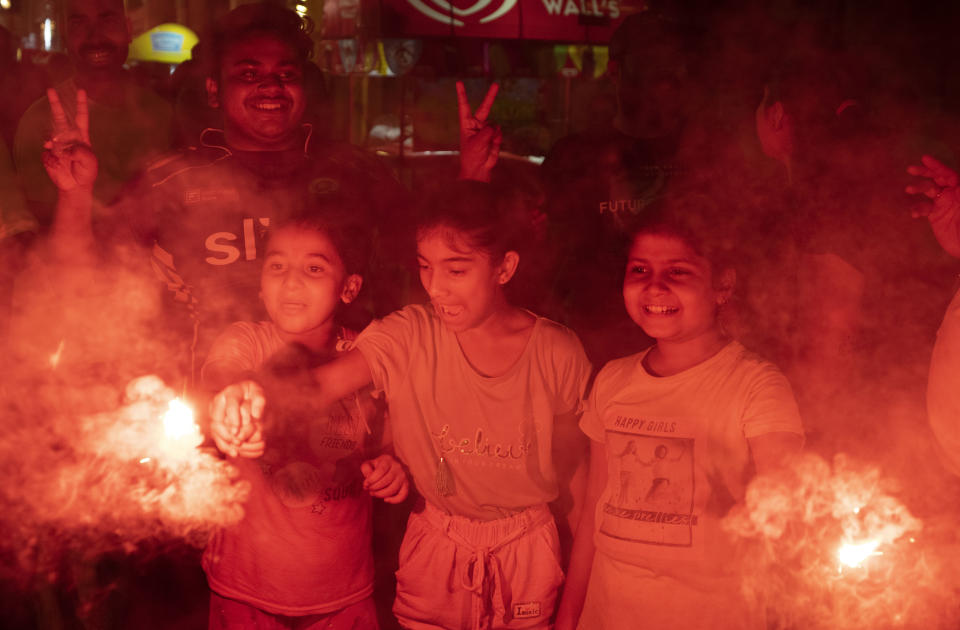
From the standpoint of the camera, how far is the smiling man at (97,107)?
2.92 m

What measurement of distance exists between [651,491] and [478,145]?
41.2 inches

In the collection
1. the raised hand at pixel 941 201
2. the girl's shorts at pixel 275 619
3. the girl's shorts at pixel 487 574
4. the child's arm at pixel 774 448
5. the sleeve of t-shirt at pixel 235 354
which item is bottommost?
the girl's shorts at pixel 275 619

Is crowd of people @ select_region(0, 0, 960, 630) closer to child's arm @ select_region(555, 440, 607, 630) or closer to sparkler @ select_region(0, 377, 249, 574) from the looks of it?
child's arm @ select_region(555, 440, 607, 630)

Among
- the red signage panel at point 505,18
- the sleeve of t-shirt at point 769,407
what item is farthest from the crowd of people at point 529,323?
the red signage panel at point 505,18

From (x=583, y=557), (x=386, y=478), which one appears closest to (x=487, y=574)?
(x=583, y=557)

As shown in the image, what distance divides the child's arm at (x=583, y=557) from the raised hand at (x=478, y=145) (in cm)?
82

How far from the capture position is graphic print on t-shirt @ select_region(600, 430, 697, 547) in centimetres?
219

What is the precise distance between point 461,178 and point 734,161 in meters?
0.87

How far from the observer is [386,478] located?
231 cm

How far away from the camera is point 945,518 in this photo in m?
2.42

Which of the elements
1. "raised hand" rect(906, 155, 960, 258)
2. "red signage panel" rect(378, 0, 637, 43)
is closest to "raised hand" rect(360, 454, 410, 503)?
"raised hand" rect(906, 155, 960, 258)

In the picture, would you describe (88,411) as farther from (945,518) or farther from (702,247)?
(945,518)

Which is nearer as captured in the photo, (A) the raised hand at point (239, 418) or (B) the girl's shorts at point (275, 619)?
(A) the raised hand at point (239, 418)

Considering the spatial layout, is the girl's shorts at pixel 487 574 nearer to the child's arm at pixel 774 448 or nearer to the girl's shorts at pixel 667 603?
the girl's shorts at pixel 667 603
